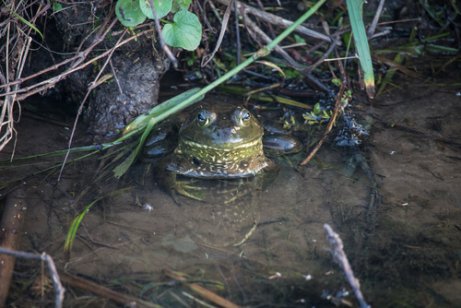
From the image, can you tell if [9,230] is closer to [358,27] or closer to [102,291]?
[102,291]

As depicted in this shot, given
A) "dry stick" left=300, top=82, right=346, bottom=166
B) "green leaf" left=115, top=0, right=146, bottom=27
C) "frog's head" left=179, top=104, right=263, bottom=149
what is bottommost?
"dry stick" left=300, top=82, right=346, bottom=166

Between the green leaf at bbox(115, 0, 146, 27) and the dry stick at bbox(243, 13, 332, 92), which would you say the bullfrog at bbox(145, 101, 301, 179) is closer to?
the dry stick at bbox(243, 13, 332, 92)

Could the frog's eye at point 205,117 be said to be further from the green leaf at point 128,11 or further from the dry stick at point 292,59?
the dry stick at point 292,59

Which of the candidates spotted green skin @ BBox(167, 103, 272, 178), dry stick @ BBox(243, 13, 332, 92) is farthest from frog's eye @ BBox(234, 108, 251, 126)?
dry stick @ BBox(243, 13, 332, 92)

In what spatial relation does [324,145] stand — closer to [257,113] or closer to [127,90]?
[257,113]

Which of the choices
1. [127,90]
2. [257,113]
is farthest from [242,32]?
[127,90]

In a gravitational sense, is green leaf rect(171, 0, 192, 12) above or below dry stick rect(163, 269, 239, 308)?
above

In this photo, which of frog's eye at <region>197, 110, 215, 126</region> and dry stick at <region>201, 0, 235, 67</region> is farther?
dry stick at <region>201, 0, 235, 67</region>
